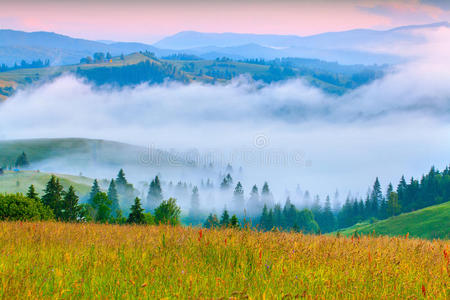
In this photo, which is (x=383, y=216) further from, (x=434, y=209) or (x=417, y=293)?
(x=417, y=293)

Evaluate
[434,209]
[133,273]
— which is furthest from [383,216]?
[133,273]

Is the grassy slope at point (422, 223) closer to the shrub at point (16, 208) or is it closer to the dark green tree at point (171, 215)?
the dark green tree at point (171, 215)

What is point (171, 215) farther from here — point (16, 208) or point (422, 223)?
point (422, 223)

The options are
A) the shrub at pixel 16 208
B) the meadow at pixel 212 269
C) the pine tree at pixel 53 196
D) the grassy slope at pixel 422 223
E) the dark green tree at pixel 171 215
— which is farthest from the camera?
the grassy slope at pixel 422 223

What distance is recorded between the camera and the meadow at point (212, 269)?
6383 millimetres

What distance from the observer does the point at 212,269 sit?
7.53m

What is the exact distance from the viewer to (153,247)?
922 centimetres

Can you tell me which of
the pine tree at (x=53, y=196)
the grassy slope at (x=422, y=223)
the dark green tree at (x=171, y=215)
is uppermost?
the dark green tree at (x=171, y=215)

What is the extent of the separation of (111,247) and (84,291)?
9.45ft

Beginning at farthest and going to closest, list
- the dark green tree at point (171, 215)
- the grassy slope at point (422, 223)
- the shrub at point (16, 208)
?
1. the grassy slope at point (422, 223)
2. the shrub at point (16, 208)
3. the dark green tree at point (171, 215)

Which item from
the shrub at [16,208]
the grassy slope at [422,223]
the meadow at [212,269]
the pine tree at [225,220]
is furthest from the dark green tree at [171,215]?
the grassy slope at [422,223]

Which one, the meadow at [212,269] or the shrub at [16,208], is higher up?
the meadow at [212,269]

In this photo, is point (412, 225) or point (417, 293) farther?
point (412, 225)

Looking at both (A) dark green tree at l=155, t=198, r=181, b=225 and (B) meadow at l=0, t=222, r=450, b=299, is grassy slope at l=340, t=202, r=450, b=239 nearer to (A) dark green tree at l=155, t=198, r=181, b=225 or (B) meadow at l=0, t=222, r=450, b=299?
(A) dark green tree at l=155, t=198, r=181, b=225
